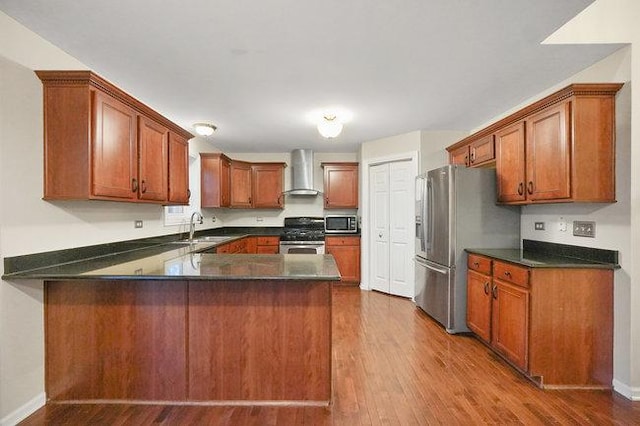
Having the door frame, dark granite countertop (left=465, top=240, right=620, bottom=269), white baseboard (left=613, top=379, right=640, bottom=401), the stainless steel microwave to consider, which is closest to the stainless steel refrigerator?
dark granite countertop (left=465, top=240, right=620, bottom=269)

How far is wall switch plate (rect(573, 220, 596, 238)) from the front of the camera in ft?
7.58

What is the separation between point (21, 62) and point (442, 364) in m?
3.65

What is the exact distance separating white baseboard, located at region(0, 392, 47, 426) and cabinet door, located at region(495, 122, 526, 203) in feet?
12.8

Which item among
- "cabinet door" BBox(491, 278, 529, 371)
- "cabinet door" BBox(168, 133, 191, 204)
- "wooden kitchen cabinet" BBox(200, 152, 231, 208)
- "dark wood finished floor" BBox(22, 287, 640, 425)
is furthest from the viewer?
"wooden kitchen cabinet" BBox(200, 152, 231, 208)

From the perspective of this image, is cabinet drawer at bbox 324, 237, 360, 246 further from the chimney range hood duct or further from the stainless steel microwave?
the chimney range hood duct

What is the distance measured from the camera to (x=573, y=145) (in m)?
2.19

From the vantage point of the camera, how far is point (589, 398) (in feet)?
6.82

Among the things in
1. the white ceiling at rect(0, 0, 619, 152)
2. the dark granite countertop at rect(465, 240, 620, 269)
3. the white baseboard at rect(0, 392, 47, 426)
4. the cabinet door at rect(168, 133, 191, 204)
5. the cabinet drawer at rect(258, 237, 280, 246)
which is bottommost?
the white baseboard at rect(0, 392, 47, 426)

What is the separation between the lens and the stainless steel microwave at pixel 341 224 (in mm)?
5336

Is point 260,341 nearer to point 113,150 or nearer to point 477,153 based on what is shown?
point 113,150

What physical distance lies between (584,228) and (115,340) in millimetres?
3507

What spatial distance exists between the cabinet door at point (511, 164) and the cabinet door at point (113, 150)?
3.27m

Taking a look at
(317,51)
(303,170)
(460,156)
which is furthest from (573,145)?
(303,170)

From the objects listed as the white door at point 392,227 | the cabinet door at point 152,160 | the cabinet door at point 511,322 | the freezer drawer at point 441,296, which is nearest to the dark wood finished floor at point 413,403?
the cabinet door at point 511,322
